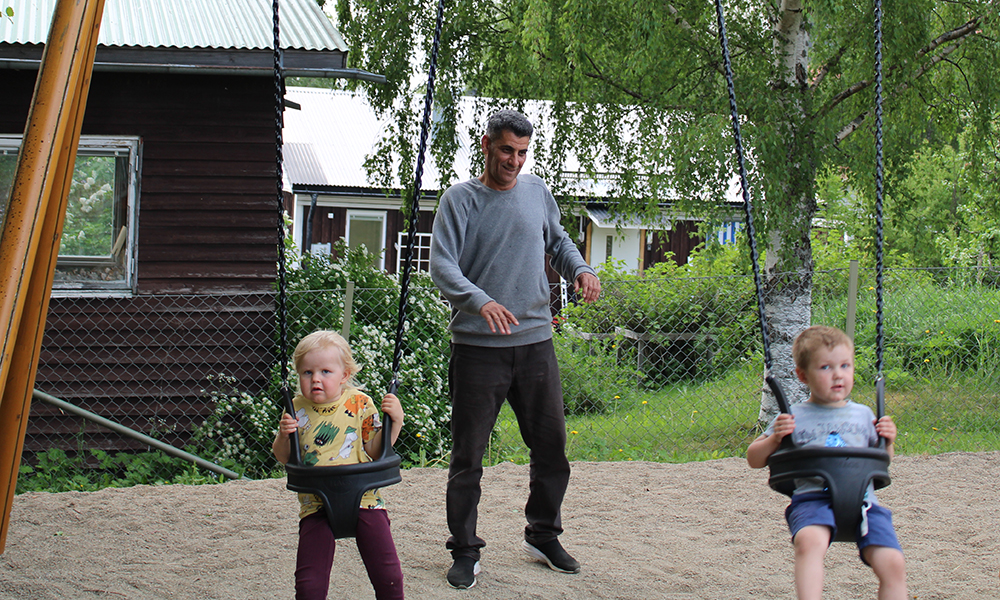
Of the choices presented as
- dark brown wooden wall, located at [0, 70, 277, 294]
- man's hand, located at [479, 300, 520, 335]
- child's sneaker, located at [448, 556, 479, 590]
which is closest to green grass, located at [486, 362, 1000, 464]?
dark brown wooden wall, located at [0, 70, 277, 294]

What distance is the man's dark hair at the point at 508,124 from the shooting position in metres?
3.01

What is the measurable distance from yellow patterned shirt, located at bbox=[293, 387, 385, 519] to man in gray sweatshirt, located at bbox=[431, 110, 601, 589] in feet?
2.11

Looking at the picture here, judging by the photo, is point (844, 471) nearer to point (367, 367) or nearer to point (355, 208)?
point (367, 367)

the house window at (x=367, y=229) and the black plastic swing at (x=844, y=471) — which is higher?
the house window at (x=367, y=229)

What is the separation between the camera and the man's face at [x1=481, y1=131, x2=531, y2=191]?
3041 mm

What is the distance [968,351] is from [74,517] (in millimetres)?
7384

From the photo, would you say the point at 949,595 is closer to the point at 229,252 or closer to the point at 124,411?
the point at 229,252

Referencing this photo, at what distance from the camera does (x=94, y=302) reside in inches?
251

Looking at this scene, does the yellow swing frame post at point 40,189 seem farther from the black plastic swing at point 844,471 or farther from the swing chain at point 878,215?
the swing chain at point 878,215

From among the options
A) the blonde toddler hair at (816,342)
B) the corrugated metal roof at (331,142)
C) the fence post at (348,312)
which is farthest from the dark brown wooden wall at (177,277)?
the corrugated metal roof at (331,142)

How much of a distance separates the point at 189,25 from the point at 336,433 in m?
4.84

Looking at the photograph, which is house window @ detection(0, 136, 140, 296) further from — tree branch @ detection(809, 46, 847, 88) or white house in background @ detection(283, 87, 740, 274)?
white house in background @ detection(283, 87, 740, 274)

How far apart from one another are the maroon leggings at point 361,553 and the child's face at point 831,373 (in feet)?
4.13

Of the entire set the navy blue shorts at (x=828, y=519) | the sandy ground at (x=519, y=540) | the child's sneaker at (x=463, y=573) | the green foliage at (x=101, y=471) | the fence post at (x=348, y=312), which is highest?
the fence post at (x=348, y=312)
